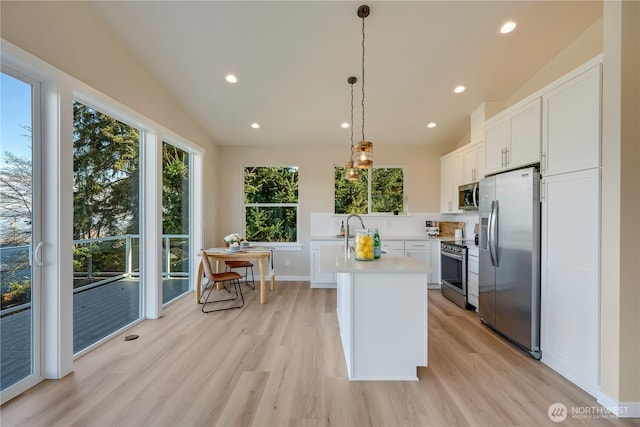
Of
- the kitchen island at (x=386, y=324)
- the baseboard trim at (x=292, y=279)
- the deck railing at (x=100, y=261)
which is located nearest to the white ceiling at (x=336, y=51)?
the deck railing at (x=100, y=261)

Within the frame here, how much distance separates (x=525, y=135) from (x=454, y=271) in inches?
84.5

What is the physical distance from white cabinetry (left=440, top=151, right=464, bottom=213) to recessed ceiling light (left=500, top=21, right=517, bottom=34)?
191 centimetres

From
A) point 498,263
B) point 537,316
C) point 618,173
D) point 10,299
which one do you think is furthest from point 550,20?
point 10,299

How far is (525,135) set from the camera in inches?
101

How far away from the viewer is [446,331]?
2.96 metres

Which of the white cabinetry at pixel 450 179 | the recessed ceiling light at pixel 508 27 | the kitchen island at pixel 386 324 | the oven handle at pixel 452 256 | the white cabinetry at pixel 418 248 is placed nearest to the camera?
the kitchen island at pixel 386 324

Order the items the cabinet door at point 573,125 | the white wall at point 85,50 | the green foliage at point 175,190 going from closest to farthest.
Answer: the white wall at point 85,50 → the cabinet door at point 573,125 → the green foliage at point 175,190

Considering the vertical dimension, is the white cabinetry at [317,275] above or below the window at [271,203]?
below

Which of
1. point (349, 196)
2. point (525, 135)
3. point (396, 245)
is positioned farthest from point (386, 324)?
point (349, 196)

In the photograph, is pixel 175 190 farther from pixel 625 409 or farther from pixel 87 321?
pixel 625 409

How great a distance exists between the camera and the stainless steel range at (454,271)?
368 cm

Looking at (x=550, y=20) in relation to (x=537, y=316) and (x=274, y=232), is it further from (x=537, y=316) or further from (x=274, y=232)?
(x=274, y=232)

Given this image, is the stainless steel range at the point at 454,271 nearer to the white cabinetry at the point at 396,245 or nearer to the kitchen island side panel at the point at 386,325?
the white cabinetry at the point at 396,245

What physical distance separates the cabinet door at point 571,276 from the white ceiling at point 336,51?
1.66 m
